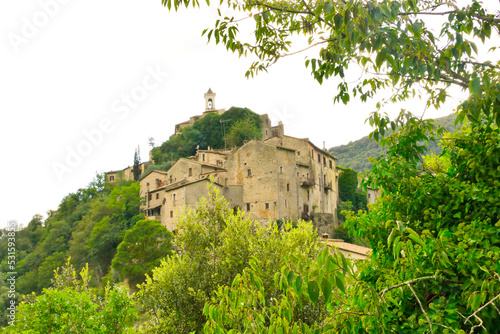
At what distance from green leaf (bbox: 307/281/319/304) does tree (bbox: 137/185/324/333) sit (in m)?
9.34

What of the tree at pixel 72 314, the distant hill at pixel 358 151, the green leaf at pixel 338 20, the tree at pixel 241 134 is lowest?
the tree at pixel 72 314

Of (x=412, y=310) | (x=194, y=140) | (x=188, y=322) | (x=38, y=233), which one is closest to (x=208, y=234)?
(x=188, y=322)

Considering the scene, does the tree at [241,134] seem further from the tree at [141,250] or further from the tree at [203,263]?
the tree at [203,263]

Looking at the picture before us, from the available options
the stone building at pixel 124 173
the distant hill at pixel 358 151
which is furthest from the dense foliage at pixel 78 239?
the distant hill at pixel 358 151

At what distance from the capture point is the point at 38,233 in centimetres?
8162

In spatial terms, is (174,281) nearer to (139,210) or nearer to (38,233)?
(139,210)

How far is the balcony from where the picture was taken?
54.7 metres

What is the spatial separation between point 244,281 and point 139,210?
61.2 metres

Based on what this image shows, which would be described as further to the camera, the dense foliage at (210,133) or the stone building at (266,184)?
the dense foliage at (210,133)

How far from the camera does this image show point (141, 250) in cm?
4503

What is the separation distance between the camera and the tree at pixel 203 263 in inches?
525

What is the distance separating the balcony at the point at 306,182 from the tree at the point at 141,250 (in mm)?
18406

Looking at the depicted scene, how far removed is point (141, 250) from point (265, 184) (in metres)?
17.4

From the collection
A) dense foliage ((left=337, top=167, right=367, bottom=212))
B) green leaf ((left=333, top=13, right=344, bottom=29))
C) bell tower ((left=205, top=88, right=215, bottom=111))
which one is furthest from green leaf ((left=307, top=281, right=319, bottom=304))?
bell tower ((left=205, top=88, right=215, bottom=111))
